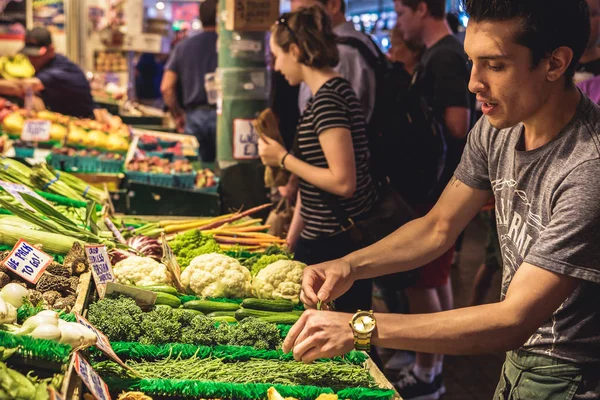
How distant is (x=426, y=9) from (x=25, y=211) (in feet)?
11.2

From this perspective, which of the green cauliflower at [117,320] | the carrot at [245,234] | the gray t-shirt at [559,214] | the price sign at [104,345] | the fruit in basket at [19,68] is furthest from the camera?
the fruit in basket at [19,68]

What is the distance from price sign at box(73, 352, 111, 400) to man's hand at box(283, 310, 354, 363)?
58 centimetres

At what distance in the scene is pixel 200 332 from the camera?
2910 mm

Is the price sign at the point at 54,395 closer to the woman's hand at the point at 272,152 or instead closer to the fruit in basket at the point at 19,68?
the woman's hand at the point at 272,152

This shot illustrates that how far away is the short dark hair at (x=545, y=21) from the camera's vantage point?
2.14 meters

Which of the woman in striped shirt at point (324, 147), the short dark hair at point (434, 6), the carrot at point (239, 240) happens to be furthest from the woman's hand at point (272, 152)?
the short dark hair at point (434, 6)

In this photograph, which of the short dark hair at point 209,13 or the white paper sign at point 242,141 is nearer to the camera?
the white paper sign at point 242,141

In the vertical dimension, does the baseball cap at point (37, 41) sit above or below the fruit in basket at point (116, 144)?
above

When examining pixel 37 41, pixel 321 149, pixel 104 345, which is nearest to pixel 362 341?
pixel 104 345

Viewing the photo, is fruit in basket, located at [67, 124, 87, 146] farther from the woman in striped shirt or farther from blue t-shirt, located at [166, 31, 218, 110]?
the woman in striped shirt

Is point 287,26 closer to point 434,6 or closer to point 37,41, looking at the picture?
point 434,6

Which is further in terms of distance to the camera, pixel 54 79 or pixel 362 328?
pixel 54 79

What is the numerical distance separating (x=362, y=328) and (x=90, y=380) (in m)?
0.79

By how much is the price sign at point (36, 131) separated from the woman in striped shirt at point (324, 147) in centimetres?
344
